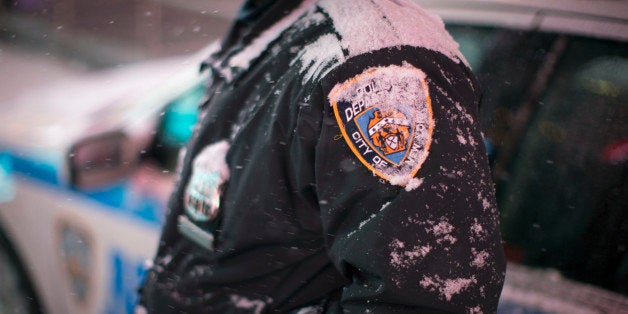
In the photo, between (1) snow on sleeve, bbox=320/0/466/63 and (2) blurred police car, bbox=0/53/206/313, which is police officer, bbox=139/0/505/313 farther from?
(2) blurred police car, bbox=0/53/206/313

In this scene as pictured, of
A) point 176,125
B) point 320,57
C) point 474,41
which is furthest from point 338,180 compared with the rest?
point 176,125

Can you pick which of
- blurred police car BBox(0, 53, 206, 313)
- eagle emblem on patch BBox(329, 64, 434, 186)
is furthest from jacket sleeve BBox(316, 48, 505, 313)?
blurred police car BBox(0, 53, 206, 313)

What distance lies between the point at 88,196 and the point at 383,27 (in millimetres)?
1376

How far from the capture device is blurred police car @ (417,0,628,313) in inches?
56.7

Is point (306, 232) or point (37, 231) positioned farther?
point (37, 231)

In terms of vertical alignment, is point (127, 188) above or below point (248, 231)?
below

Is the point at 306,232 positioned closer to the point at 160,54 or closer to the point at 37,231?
the point at 37,231

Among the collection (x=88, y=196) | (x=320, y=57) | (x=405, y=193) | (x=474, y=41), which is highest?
(x=320, y=57)

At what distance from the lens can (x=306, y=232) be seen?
110 centimetres

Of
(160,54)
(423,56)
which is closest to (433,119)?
(423,56)

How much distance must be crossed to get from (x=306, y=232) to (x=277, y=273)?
130 millimetres

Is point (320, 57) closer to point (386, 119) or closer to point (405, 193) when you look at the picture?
point (386, 119)

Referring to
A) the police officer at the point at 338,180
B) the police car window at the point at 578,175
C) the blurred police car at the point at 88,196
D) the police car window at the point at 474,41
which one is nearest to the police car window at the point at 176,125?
the blurred police car at the point at 88,196

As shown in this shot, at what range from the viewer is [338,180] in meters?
0.98
